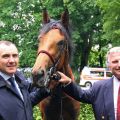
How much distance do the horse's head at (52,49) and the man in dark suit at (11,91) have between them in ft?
1.90

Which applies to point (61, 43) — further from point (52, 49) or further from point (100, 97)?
point (100, 97)

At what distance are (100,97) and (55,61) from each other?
807 millimetres

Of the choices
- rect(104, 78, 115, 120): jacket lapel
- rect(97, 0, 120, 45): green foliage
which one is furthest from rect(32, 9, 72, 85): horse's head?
rect(97, 0, 120, 45): green foliage

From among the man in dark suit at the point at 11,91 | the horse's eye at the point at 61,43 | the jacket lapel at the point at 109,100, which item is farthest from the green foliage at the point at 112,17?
the man in dark suit at the point at 11,91

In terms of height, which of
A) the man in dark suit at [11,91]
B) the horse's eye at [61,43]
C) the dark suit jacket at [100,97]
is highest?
the horse's eye at [61,43]

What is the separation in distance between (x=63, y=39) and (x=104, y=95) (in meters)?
1.07

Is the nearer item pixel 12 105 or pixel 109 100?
pixel 12 105

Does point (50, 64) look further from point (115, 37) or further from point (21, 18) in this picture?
point (21, 18)

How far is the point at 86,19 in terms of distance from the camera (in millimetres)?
28203

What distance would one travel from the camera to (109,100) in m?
4.22

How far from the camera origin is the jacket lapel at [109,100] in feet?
13.6

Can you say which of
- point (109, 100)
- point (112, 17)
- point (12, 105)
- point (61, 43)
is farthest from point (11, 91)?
point (112, 17)

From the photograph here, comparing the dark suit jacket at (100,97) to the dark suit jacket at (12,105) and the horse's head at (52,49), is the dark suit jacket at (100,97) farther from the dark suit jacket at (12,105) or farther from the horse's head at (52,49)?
the dark suit jacket at (12,105)

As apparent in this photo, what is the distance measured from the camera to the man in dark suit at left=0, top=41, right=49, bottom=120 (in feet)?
11.7
